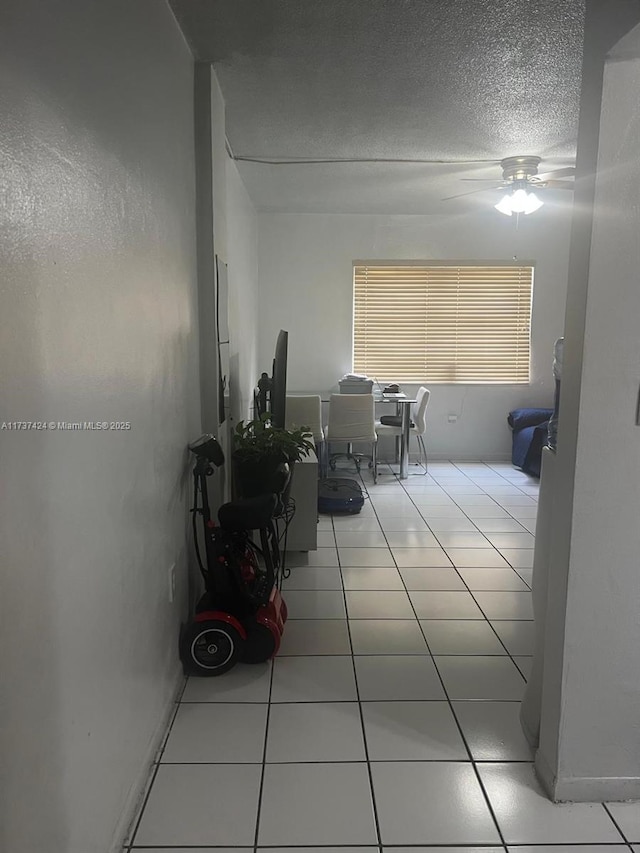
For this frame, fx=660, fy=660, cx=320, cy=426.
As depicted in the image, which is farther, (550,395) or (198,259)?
(550,395)

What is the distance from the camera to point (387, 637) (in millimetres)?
2945

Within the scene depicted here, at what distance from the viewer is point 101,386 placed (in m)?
1.58

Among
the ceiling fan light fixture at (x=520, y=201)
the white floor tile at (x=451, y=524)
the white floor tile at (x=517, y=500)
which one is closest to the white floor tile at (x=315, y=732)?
the white floor tile at (x=451, y=524)

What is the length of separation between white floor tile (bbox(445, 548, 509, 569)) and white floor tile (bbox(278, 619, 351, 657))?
1099 mm

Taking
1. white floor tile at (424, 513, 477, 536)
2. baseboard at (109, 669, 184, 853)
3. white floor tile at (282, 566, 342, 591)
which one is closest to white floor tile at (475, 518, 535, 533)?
white floor tile at (424, 513, 477, 536)

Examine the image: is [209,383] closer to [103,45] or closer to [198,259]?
[198,259]

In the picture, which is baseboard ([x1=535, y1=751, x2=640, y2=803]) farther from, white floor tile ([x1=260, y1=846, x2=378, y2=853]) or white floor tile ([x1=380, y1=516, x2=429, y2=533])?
white floor tile ([x1=380, y1=516, x2=429, y2=533])

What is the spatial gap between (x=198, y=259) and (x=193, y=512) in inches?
43.2

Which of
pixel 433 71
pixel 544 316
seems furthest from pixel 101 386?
pixel 544 316

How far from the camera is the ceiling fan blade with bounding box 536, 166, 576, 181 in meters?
4.57

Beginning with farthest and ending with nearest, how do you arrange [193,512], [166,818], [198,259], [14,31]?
[198,259] < [193,512] < [166,818] < [14,31]

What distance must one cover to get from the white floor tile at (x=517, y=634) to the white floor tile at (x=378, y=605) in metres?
0.42

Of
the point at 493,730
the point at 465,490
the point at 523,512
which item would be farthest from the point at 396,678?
the point at 465,490

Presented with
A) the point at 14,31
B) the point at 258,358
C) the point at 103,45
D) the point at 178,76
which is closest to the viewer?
the point at 14,31
